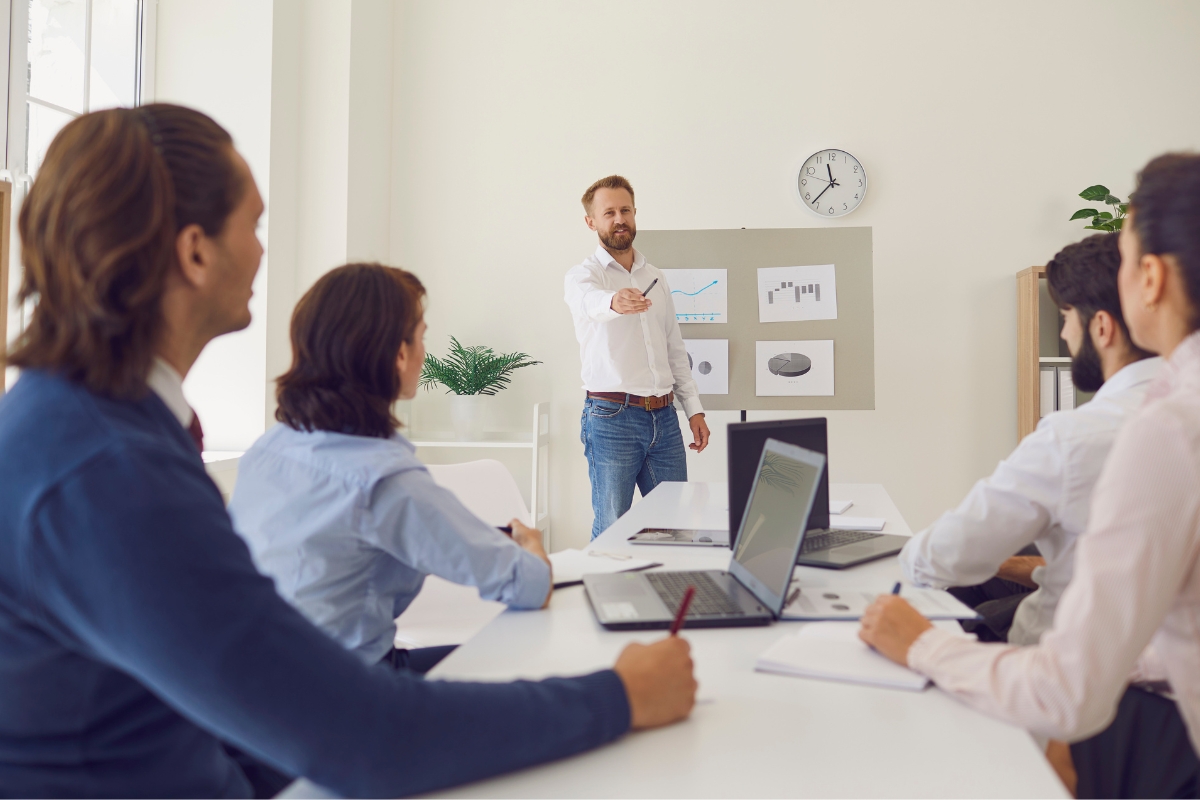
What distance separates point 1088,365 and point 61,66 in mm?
3581

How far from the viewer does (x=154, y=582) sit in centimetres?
63

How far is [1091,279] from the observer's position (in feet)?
5.19

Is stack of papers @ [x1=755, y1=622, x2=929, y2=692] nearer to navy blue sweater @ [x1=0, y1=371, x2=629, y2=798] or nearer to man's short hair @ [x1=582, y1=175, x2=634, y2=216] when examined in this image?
navy blue sweater @ [x1=0, y1=371, x2=629, y2=798]

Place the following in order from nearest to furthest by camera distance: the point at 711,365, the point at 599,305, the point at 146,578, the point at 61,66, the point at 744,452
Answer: the point at 146,578 → the point at 744,452 → the point at 61,66 → the point at 599,305 → the point at 711,365

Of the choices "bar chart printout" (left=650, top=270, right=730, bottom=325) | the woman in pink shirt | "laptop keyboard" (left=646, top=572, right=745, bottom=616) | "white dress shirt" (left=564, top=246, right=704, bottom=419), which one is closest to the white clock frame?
"bar chart printout" (left=650, top=270, right=730, bottom=325)

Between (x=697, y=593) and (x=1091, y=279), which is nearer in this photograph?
(x=697, y=593)

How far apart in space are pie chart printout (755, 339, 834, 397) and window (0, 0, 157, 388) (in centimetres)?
287

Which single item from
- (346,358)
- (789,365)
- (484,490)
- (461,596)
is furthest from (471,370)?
(346,358)

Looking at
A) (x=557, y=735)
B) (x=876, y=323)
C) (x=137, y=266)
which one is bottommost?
(x=557, y=735)

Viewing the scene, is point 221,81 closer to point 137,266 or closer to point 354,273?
point 354,273

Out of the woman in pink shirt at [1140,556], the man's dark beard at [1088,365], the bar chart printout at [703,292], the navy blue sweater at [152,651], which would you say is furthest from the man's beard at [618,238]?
the navy blue sweater at [152,651]

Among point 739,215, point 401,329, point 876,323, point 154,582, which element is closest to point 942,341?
point 876,323

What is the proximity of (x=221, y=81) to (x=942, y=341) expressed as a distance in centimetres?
363

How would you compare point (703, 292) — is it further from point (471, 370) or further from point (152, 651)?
point (152, 651)
